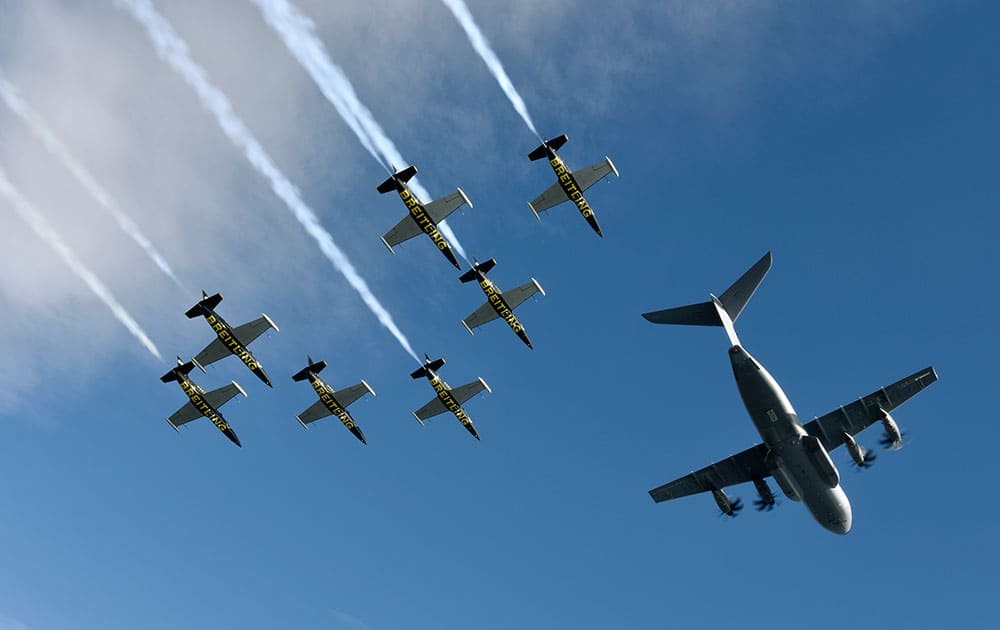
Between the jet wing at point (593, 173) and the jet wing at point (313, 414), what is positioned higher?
the jet wing at point (593, 173)

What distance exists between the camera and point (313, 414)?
3118 inches

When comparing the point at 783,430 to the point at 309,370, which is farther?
the point at 309,370

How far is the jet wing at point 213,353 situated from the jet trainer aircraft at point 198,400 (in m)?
1.64

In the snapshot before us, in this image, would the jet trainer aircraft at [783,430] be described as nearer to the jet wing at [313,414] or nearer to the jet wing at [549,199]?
the jet wing at [549,199]

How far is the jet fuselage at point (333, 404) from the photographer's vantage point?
251 feet

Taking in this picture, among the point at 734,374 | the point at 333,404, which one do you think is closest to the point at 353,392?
the point at 333,404

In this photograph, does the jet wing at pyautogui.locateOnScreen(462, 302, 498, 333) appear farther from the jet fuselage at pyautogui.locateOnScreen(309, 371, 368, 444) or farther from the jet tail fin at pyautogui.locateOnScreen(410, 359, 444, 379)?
the jet fuselage at pyautogui.locateOnScreen(309, 371, 368, 444)

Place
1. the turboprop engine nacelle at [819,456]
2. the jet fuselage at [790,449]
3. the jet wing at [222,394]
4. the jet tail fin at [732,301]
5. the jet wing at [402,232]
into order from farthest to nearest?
1. the jet wing at [222,394]
2. the jet wing at [402,232]
3. the jet tail fin at [732,301]
4. the turboprop engine nacelle at [819,456]
5. the jet fuselage at [790,449]

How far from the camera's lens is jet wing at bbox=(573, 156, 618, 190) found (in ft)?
226

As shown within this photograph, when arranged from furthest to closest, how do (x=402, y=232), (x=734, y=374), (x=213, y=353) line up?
(x=213, y=353) → (x=402, y=232) → (x=734, y=374)

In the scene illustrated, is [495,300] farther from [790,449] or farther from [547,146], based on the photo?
[790,449]

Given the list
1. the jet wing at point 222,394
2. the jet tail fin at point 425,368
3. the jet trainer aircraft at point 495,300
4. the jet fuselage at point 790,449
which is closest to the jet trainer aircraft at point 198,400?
the jet wing at point 222,394

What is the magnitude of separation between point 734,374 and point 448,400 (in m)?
27.6

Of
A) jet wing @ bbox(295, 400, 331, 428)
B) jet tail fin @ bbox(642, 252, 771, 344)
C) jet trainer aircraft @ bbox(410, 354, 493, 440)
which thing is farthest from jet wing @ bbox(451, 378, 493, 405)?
jet tail fin @ bbox(642, 252, 771, 344)
